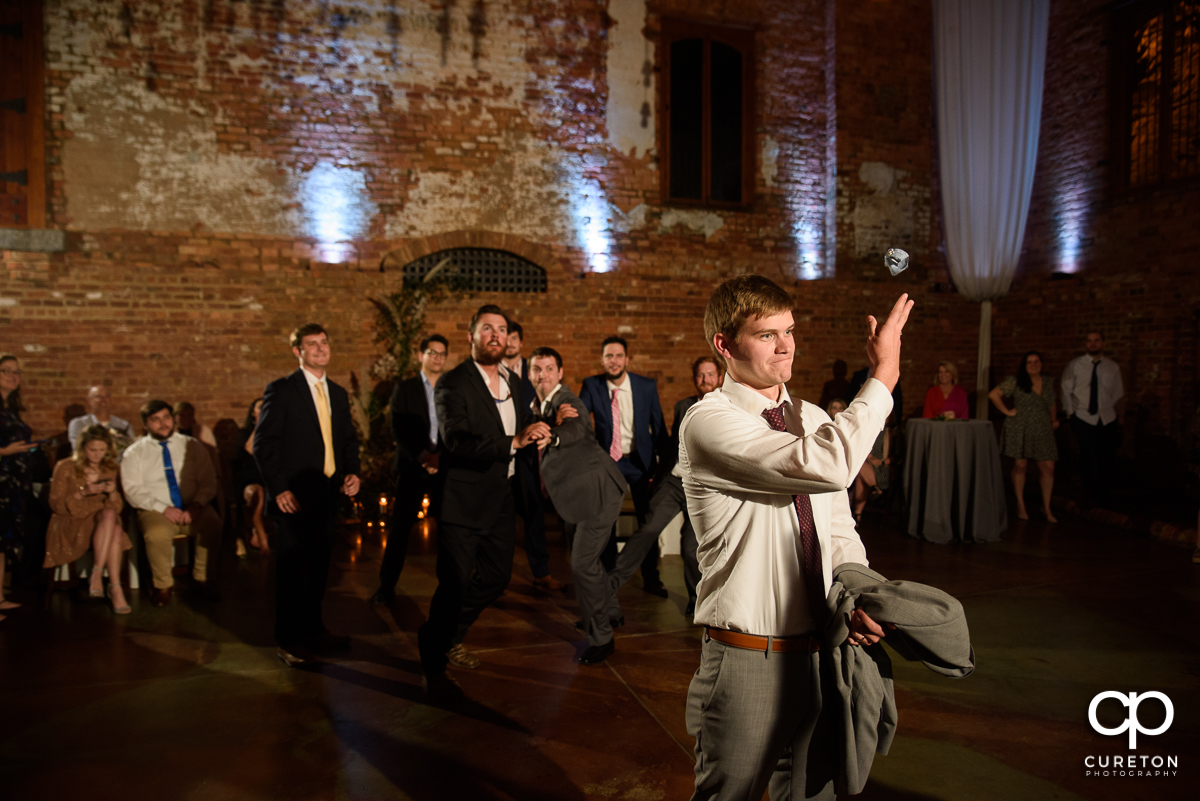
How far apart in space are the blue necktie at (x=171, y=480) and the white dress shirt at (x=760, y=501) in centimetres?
479

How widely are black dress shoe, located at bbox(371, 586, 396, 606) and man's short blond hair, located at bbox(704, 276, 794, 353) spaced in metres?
3.77

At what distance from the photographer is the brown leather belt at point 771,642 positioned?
59.6 inches

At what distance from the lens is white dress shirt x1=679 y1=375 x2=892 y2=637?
1370 mm

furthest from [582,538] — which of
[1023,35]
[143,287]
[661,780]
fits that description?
[1023,35]

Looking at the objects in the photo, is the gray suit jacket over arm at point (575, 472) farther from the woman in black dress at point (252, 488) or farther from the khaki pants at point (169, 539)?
the woman in black dress at point (252, 488)

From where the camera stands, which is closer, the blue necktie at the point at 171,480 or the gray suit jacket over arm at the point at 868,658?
the gray suit jacket over arm at the point at 868,658

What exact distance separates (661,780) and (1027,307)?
29.6ft

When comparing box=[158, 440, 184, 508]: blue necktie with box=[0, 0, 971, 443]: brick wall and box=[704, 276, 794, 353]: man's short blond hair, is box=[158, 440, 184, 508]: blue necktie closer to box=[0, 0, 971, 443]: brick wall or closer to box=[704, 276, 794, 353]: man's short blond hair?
box=[0, 0, 971, 443]: brick wall

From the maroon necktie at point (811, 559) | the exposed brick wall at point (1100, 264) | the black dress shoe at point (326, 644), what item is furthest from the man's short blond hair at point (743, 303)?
the exposed brick wall at point (1100, 264)

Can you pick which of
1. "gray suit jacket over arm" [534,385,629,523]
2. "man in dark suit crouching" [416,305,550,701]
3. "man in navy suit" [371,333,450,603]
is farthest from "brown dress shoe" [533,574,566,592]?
"man in dark suit crouching" [416,305,550,701]

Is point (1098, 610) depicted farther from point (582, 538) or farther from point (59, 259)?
point (59, 259)

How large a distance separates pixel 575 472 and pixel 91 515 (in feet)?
11.5

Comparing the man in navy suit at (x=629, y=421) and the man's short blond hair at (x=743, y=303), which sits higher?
the man's short blond hair at (x=743, y=303)

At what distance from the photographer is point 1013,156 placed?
8.03 meters
